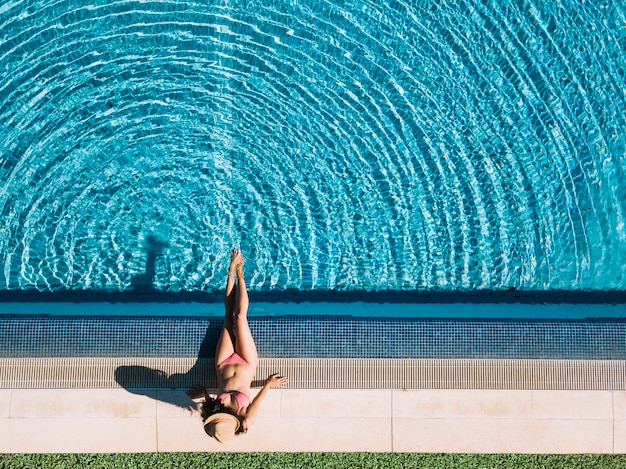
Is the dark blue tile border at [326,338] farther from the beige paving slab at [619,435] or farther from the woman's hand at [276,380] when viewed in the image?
the beige paving slab at [619,435]

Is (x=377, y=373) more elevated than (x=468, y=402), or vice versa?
(x=377, y=373)

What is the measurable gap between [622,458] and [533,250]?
1.89 meters

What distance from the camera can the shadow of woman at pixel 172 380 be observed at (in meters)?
5.50

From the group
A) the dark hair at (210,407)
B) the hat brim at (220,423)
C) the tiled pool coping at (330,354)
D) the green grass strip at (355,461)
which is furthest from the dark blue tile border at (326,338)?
the hat brim at (220,423)

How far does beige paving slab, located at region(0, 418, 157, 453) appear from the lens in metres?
5.52

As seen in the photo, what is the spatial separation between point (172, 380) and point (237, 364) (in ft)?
2.05

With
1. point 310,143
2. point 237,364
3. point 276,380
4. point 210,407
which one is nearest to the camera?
point 210,407

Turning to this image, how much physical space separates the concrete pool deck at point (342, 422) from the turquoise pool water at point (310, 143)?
107 cm

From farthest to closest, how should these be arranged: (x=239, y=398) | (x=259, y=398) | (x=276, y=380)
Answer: (x=276, y=380) < (x=259, y=398) < (x=239, y=398)

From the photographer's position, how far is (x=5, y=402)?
5504mm

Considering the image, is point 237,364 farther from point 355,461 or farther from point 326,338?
point 355,461

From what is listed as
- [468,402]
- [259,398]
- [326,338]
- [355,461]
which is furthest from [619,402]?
[259,398]

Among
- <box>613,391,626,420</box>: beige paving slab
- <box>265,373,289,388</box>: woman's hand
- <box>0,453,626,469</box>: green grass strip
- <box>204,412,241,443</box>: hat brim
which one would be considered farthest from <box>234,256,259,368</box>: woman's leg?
<box>613,391,626,420</box>: beige paving slab

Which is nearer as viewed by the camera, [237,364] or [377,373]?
[237,364]
